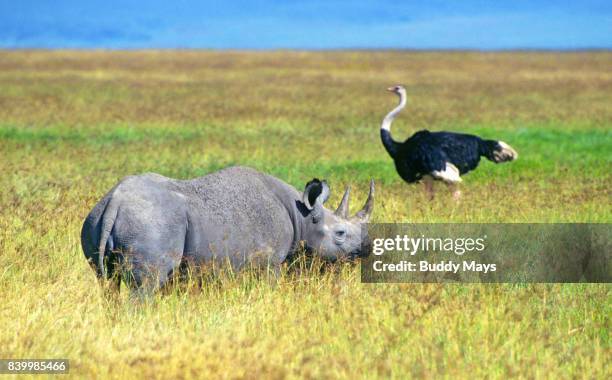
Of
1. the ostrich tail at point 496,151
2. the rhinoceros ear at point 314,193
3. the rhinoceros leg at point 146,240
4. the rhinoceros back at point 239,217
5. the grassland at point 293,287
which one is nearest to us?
the grassland at point 293,287

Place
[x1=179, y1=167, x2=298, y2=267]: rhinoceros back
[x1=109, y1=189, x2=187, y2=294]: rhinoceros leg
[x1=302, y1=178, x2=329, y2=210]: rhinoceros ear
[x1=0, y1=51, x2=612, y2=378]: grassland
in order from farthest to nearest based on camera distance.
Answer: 1. [x1=302, y1=178, x2=329, y2=210]: rhinoceros ear
2. [x1=179, y1=167, x2=298, y2=267]: rhinoceros back
3. [x1=109, y1=189, x2=187, y2=294]: rhinoceros leg
4. [x1=0, y1=51, x2=612, y2=378]: grassland

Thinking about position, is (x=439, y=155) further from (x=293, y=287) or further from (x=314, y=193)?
(x=293, y=287)

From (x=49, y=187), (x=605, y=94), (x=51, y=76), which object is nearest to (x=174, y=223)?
(x=49, y=187)

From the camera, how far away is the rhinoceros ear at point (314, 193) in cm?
835

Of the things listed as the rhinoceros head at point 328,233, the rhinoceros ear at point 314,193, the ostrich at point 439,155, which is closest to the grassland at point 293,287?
the rhinoceros head at point 328,233

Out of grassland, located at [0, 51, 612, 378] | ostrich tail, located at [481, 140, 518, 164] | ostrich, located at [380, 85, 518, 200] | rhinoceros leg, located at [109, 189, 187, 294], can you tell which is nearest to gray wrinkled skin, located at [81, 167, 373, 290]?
rhinoceros leg, located at [109, 189, 187, 294]

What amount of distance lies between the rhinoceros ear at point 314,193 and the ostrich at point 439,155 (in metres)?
5.41

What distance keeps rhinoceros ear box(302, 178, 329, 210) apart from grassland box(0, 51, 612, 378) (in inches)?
23.1

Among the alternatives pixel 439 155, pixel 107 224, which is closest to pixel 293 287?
pixel 107 224

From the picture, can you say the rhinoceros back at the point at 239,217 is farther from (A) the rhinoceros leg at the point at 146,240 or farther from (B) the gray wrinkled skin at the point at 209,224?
(A) the rhinoceros leg at the point at 146,240

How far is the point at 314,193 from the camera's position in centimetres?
848

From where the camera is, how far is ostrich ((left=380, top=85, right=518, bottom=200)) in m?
14.2

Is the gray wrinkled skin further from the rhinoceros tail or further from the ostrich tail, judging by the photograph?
the ostrich tail

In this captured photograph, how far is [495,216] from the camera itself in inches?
460
